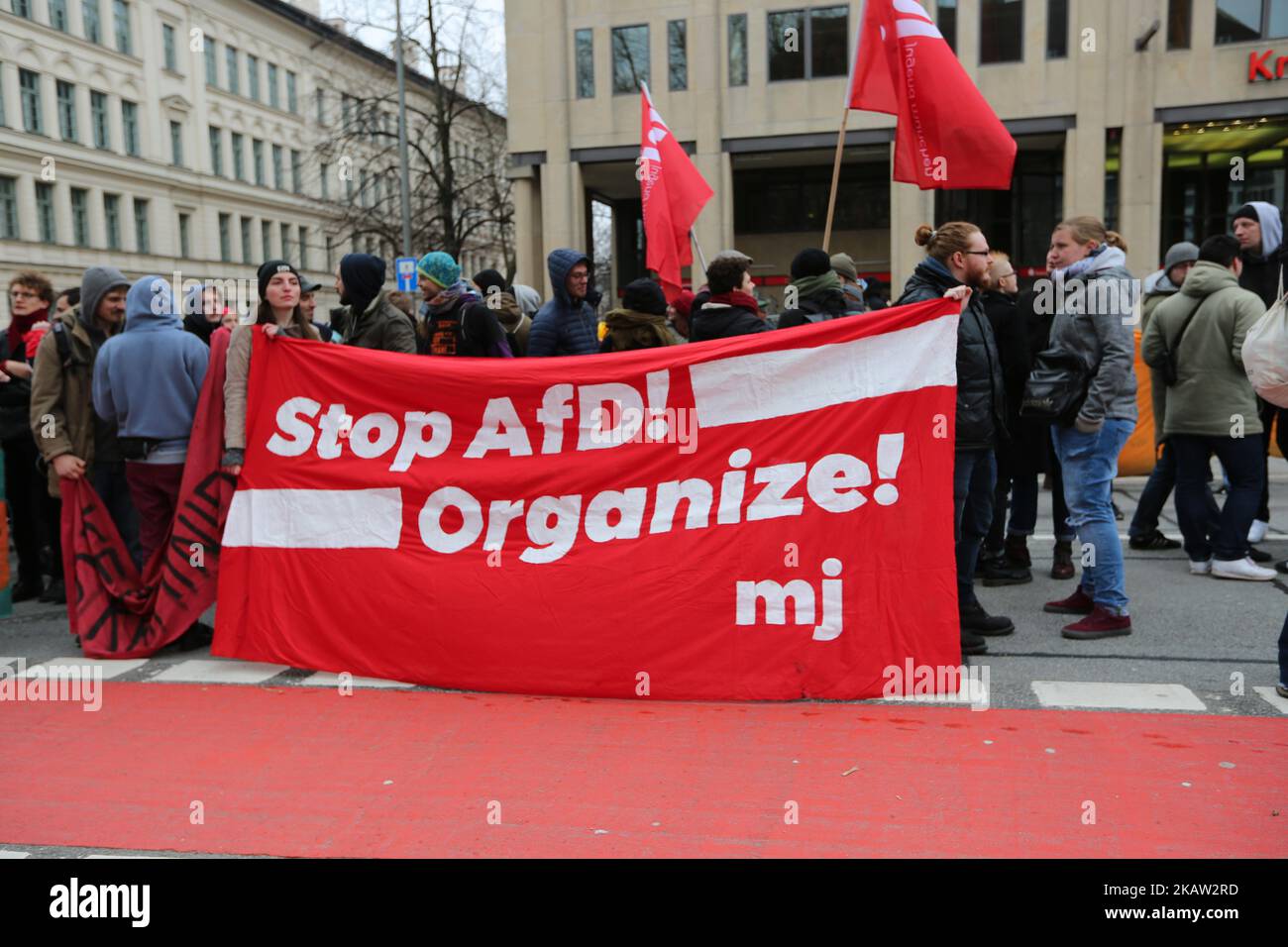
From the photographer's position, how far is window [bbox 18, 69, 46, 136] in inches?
1756

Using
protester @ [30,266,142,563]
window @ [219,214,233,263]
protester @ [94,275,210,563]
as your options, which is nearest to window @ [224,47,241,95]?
window @ [219,214,233,263]

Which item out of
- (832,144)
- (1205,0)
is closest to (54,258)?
(832,144)

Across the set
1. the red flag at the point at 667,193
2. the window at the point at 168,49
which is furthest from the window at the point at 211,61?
the red flag at the point at 667,193

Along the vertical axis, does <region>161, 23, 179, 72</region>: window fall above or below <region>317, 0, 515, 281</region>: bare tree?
above

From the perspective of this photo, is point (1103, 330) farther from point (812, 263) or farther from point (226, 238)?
point (226, 238)

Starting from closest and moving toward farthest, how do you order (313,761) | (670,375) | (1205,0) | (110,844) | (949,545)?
(110,844), (313,761), (949,545), (670,375), (1205,0)

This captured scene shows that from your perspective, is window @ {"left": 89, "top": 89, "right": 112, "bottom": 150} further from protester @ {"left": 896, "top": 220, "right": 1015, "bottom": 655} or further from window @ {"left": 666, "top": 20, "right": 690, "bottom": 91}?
protester @ {"left": 896, "top": 220, "right": 1015, "bottom": 655}

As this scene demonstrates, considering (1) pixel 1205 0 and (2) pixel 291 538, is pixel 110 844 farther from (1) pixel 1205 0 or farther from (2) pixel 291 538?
(1) pixel 1205 0

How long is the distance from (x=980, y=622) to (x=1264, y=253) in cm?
402

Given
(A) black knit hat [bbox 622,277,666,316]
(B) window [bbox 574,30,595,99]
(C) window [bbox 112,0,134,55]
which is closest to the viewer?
(A) black knit hat [bbox 622,277,666,316]

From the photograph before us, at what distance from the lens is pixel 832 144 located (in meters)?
31.9

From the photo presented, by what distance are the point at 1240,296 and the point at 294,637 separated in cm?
551

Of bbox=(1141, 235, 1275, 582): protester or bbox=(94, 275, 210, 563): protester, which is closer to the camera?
bbox=(94, 275, 210, 563): protester

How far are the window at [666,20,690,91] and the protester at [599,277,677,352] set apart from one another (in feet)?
93.8
